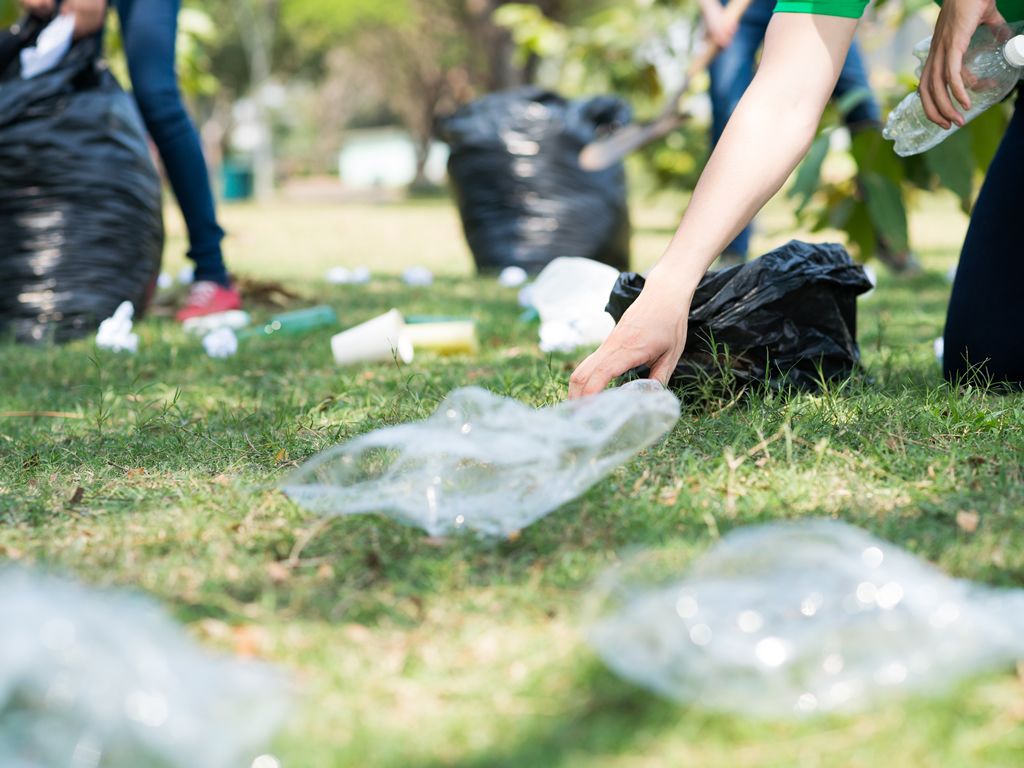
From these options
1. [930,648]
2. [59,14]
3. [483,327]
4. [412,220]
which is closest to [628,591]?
[930,648]

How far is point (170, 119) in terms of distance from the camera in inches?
141

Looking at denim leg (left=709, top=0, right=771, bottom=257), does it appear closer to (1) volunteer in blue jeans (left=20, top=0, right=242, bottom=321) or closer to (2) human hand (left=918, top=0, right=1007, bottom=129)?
(1) volunteer in blue jeans (left=20, top=0, right=242, bottom=321)

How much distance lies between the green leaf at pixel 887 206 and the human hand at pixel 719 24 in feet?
2.51

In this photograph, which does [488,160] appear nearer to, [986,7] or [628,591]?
[986,7]

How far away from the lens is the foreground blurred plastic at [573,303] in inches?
114

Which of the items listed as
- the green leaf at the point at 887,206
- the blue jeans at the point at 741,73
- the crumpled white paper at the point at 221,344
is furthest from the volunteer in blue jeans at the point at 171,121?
the green leaf at the point at 887,206

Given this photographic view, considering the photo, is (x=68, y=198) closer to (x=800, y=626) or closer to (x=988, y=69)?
(x=988, y=69)

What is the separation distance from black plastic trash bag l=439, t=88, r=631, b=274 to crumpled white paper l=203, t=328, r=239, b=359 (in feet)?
6.95

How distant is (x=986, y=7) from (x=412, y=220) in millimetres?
9646

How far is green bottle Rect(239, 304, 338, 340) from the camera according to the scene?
330 centimetres

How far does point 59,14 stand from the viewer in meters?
3.39

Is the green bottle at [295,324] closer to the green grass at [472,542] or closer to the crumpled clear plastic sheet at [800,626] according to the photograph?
the green grass at [472,542]

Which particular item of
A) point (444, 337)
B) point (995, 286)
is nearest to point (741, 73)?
point (444, 337)

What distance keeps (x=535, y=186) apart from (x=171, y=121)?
185 centimetres
